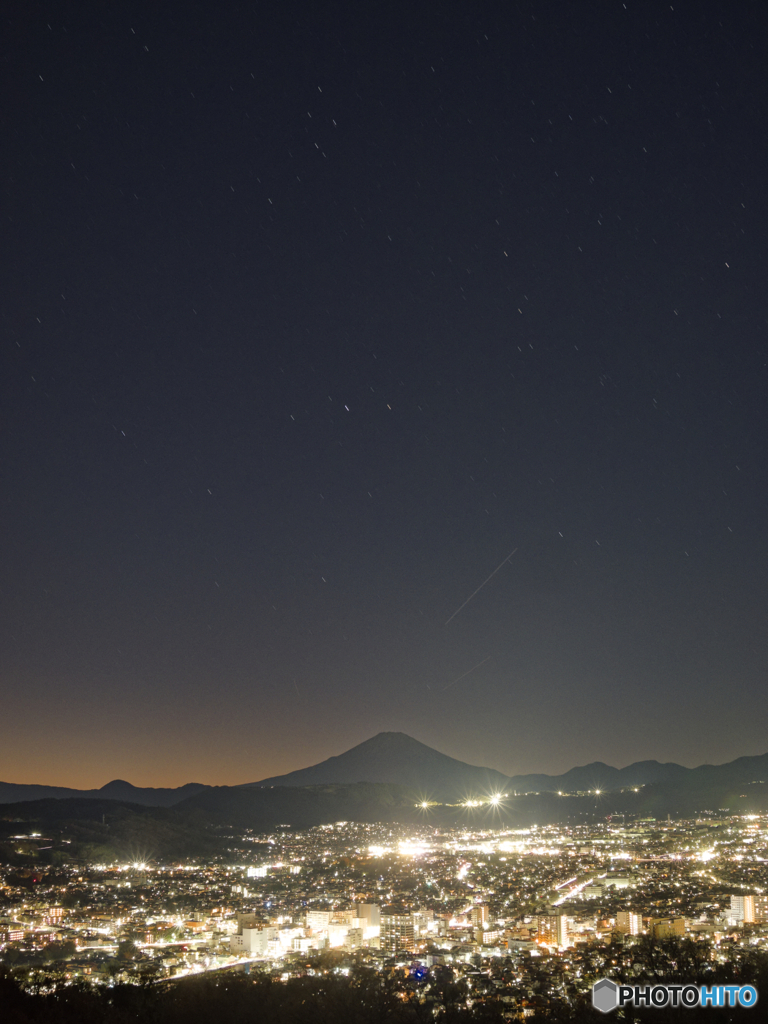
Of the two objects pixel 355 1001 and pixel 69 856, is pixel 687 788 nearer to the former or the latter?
pixel 69 856

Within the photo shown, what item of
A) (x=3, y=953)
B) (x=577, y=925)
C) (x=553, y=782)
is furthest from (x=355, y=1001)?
(x=553, y=782)

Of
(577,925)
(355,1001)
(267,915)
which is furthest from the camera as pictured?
(267,915)

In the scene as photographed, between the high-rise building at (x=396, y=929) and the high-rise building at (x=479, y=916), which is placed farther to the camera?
the high-rise building at (x=479, y=916)

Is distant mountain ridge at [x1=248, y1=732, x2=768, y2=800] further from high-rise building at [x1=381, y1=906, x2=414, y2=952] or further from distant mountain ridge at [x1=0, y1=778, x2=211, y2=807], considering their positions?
high-rise building at [x1=381, y1=906, x2=414, y2=952]

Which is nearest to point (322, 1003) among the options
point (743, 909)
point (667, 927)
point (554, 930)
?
point (554, 930)

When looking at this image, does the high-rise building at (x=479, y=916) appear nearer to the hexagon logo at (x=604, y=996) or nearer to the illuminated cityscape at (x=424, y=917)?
the illuminated cityscape at (x=424, y=917)

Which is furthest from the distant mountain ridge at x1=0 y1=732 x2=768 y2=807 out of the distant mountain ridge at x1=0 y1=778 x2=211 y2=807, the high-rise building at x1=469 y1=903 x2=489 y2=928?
the high-rise building at x1=469 y1=903 x2=489 y2=928

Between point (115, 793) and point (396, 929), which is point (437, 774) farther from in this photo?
point (396, 929)
